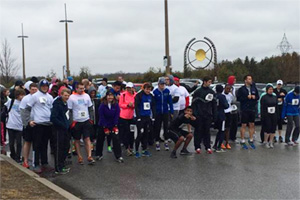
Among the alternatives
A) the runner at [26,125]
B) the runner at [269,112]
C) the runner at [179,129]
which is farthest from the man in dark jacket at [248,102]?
the runner at [26,125]

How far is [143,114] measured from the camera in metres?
9.34

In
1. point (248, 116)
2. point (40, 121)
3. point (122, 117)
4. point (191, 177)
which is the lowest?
point (191, 177)

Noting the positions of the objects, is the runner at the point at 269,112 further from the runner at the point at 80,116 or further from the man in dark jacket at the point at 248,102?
the runner at the point at 80,116

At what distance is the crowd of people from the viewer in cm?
790

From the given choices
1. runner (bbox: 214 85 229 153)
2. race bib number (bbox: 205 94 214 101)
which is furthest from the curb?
runner (bbox: 214 85 229 153)

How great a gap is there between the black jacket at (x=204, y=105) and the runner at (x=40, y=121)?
145 inches

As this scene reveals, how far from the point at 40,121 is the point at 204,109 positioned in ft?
13.4

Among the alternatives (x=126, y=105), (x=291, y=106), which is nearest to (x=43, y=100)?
(x=126, y=105)

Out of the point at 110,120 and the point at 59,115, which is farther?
the point at 110,120

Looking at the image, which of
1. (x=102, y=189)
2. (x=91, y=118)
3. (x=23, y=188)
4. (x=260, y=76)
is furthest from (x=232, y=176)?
(x=260, y=76)

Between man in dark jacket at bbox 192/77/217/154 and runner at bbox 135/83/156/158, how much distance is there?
3.97ft

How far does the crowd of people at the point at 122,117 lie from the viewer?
7.90 meters

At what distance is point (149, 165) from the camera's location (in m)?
8.55

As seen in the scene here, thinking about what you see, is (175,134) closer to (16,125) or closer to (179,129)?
(179,129)
